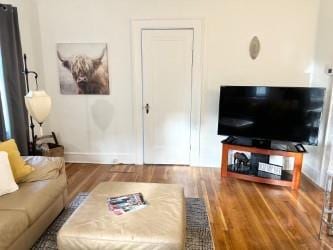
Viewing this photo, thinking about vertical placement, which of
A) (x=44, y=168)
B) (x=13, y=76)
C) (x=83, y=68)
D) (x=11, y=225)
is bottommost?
(x=11, y=225)

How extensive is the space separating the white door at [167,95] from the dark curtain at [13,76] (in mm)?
1633

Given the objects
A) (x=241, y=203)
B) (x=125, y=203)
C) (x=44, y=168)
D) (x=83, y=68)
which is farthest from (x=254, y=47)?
(x=44, y=168)

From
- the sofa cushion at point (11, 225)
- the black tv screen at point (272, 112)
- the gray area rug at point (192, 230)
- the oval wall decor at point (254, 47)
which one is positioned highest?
the oval wall decor at point (254, 47)

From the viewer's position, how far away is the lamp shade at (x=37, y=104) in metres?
2.63

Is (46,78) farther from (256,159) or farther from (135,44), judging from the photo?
(256,159)

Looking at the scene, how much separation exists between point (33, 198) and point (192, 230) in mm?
1384

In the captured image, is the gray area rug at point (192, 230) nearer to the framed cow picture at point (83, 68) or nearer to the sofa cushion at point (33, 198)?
the sofa cushion at point (33, 198)

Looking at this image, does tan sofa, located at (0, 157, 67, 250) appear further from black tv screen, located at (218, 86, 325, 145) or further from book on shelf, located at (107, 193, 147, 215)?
black tv screen, located at (218, 86, 325, 145)

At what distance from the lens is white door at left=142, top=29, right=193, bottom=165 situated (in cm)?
358

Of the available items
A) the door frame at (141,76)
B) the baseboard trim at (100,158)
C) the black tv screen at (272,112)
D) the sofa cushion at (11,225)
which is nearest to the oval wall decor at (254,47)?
the black tv screen at (272,112)

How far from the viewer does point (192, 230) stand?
226 cm

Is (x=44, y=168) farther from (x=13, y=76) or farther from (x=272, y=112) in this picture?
(x=272, y=112)

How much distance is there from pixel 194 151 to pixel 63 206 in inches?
80.4

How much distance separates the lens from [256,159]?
11.1ft
